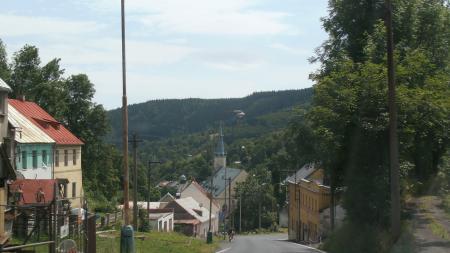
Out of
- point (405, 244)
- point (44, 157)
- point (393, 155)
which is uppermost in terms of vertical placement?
point (393, 155)

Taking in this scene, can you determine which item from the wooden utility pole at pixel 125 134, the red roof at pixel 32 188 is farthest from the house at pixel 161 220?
the wooden utility pole at pixel 125 134

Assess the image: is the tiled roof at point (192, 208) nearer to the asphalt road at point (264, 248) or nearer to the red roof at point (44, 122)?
the red roof at point (44, 122)

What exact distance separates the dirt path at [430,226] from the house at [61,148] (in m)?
27.6

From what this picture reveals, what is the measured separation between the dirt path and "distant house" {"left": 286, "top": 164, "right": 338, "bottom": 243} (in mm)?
28103

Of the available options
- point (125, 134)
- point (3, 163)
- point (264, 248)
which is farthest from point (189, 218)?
point (125, 134)

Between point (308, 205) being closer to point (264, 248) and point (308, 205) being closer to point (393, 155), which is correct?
point (264, 248)

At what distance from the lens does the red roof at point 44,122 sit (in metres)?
55.5

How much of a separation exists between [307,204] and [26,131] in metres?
36.2

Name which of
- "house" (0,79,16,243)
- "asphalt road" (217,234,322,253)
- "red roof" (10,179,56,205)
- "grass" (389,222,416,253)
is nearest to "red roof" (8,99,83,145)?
"asphalt road" (217,234,322,253)

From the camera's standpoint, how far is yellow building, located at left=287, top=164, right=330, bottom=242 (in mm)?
69562

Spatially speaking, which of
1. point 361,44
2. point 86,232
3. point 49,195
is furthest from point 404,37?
point 86,232

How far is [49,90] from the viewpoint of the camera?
66.7m

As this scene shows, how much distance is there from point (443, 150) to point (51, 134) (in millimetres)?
30950

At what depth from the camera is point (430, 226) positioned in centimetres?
3012
